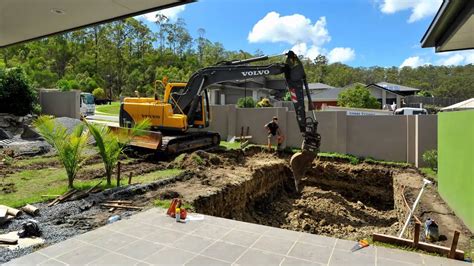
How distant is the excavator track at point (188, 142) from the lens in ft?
35.0

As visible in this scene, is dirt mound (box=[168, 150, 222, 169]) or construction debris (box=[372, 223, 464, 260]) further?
dirt mound (box=[168, 150, 222, 169])

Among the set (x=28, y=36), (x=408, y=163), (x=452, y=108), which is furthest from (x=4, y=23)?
(x=408, y=163)

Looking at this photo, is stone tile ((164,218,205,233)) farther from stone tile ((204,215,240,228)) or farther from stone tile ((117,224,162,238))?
stone tile ((117,224,162,238))

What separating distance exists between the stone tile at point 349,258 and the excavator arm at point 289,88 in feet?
10.5

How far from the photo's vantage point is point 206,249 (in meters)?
4.01

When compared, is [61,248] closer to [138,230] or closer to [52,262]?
[52,262]

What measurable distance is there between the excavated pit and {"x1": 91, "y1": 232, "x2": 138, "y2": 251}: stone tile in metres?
2.19

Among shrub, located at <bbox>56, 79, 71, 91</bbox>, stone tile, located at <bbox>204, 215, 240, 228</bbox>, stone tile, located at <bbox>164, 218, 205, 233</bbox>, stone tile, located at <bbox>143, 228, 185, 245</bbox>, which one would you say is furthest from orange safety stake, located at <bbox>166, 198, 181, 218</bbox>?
shrub, located at <bbox>56, 79, 71, 91</bbox>

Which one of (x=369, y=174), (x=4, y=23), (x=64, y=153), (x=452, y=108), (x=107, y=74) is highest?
(x=107, y=74)

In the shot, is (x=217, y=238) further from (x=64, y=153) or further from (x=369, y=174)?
(x=369, y=174)

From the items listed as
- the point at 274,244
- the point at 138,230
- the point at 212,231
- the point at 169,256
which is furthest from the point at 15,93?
the point at 274,244

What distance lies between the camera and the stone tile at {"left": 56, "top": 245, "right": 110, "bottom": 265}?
369 cm

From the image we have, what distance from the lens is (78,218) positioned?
5.21m

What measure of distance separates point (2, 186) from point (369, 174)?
1054 centimetres
